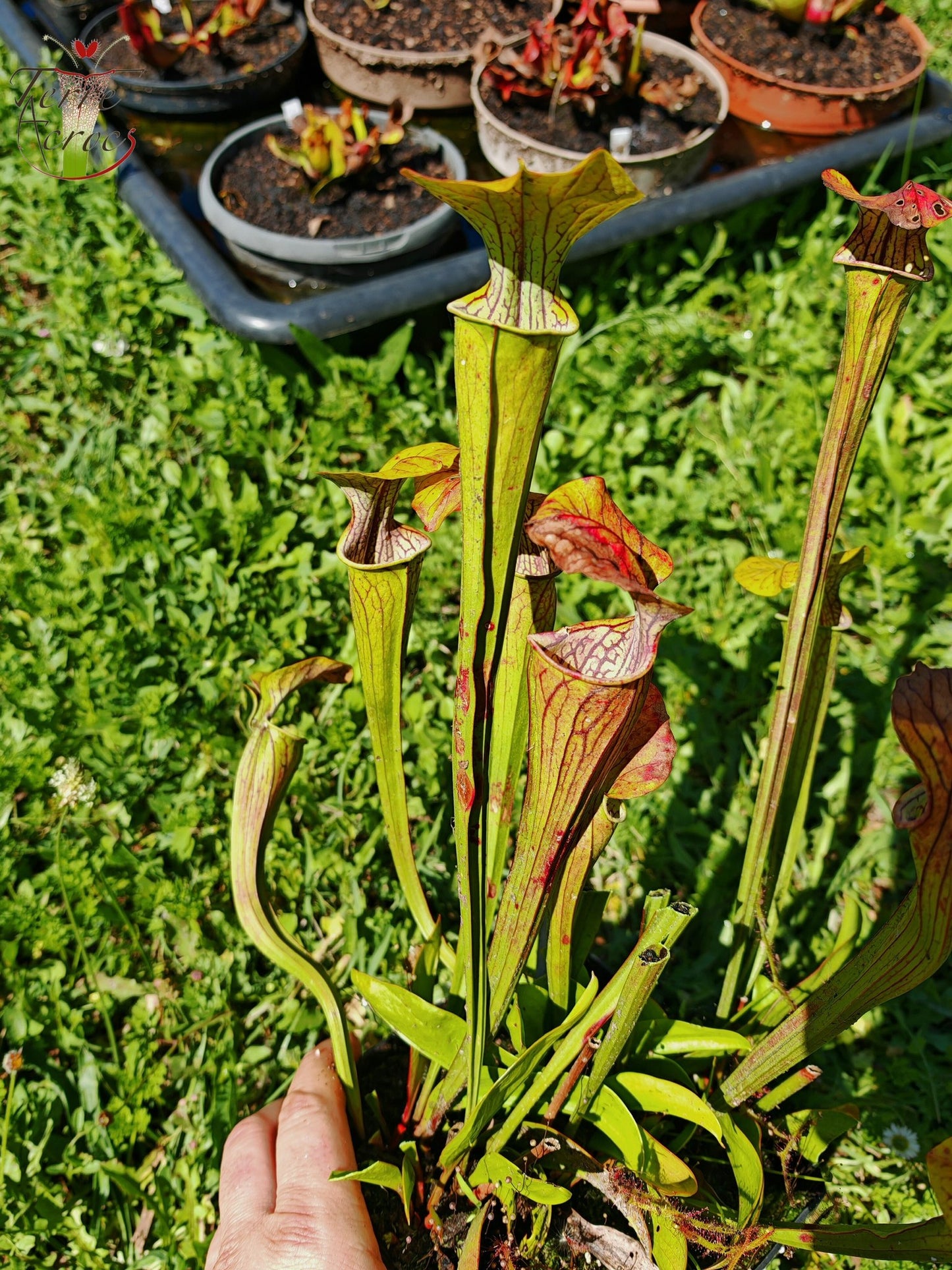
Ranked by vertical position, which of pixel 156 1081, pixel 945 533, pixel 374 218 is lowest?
pixel 945 533

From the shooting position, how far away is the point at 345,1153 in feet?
3.26

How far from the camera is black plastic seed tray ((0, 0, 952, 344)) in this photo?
2.14m

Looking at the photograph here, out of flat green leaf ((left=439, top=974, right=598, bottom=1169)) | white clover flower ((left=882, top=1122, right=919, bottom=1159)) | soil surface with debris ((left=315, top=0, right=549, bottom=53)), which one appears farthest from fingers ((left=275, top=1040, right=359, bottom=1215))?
soil surface with debris ((left=315, top=0, right=549, bottom=53))

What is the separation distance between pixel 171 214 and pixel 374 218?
505 mm

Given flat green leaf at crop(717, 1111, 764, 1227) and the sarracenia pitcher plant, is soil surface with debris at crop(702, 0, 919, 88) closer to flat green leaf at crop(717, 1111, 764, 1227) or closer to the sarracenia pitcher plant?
the sarracenia pitcher plant

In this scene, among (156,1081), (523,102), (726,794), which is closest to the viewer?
(156,1081)

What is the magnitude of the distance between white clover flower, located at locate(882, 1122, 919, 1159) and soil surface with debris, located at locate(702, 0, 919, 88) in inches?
110

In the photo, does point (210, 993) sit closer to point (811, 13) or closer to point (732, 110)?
point (732, 110)

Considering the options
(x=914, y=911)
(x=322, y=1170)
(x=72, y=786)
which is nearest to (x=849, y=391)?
(x=914, y=911)

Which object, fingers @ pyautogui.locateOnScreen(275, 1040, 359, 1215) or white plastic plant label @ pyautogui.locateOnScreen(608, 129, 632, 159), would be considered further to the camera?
white plastic plant label @ pyautogui.locateOnScreen(608, 129, 632, 159)

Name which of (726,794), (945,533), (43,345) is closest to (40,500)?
(43,345)

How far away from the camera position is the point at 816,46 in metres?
3.02

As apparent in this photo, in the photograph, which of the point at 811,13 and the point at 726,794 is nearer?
the point at 726,794

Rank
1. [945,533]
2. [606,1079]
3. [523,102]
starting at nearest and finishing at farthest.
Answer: [606,1079]
[945,533]
[523,102]
